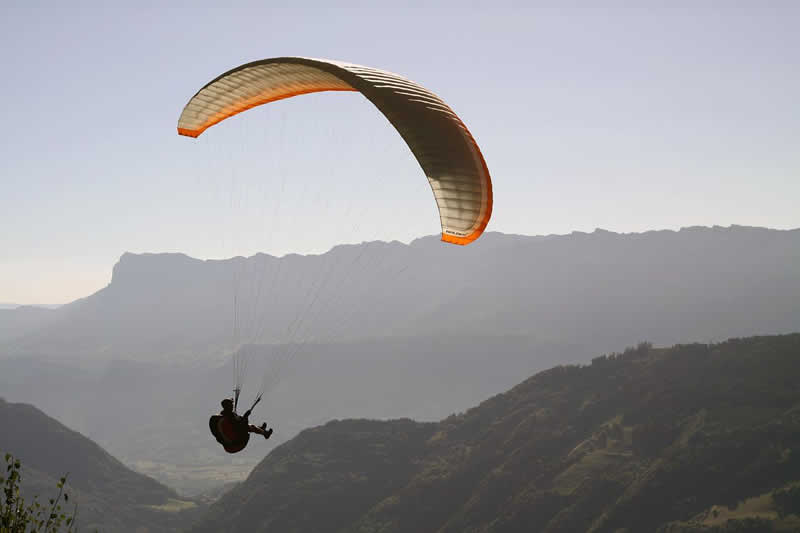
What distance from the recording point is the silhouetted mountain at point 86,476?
434ft

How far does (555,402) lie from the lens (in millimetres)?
94562

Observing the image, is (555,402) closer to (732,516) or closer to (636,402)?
(636,402)

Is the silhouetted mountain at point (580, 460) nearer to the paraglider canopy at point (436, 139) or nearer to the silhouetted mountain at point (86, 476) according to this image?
the silhouetted mountain at point (86, 476)

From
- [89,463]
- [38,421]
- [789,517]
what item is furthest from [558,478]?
[38,421]

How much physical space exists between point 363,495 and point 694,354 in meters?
49.1

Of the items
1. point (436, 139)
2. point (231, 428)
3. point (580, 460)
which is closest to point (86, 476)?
point (580, 460)

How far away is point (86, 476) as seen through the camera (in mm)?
149750

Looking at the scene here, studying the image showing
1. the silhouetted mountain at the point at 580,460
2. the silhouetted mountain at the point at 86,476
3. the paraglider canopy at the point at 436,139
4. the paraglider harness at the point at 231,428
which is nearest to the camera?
the paraglider canopy at the point at 436,139

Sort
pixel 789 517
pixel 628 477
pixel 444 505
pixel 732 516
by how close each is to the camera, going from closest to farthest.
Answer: pixel 789 517 < pixel 732 516 < pixel 628 477 < pixel 444 505

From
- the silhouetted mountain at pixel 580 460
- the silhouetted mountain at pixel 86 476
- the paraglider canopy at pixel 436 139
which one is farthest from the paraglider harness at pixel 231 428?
the silhouetted mountain at pixel 86 476

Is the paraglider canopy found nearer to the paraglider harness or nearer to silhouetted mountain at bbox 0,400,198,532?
the paraglider harness

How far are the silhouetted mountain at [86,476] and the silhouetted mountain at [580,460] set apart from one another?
1623 inches

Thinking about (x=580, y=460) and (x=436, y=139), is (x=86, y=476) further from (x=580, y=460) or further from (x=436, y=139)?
(x=436, y=139)

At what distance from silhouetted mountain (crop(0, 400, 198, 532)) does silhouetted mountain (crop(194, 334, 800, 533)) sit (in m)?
41.2
